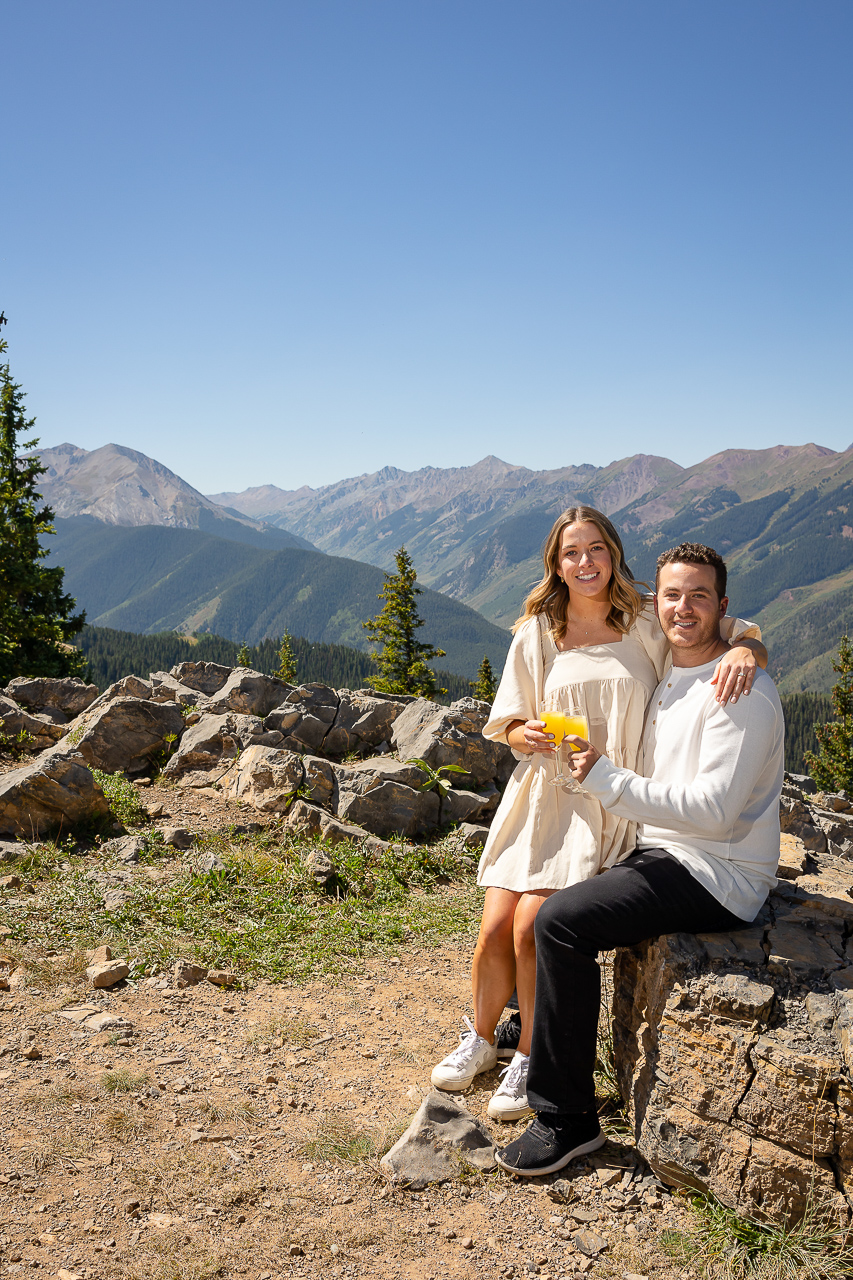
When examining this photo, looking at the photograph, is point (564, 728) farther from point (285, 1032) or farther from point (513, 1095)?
point (285, 1032)

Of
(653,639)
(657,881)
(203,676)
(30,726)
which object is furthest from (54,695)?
(657,881)

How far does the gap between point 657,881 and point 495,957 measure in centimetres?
129

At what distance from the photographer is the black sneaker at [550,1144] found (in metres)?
3.78

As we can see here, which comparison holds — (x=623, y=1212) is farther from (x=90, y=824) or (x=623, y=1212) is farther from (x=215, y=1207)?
(x=90, y=824)

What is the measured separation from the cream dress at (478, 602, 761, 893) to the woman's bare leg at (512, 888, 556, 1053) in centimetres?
8

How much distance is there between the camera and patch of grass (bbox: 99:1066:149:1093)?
172 inches

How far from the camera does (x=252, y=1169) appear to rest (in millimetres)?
3820

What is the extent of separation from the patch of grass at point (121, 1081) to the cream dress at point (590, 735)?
2419 mm

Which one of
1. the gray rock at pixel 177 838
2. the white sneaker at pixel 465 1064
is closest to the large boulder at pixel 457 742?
the gray rock at pixel 177 838

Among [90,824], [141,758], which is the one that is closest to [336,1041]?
[90,824]

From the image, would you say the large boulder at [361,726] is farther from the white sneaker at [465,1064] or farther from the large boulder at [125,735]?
the white sneaker at [465,1064]

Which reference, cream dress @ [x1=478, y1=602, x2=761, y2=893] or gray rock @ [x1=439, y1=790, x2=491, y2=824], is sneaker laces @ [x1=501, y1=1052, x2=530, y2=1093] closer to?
cream dress @ [x1=478, y1=602, x2=761, y2=893]

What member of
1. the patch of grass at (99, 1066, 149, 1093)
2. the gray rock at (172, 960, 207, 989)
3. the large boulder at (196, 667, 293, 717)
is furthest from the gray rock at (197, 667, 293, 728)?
the patch of grass at (99, 1066, 149, 1093)

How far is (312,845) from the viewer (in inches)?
324
